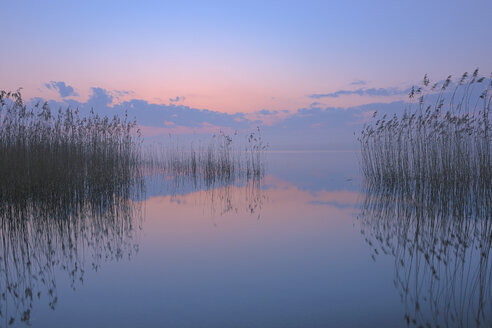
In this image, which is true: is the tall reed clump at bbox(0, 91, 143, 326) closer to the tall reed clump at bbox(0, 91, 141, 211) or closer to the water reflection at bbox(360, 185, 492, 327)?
the tall reed clump at bbox(0, 91, 141, 211)

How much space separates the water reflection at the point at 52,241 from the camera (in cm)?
239

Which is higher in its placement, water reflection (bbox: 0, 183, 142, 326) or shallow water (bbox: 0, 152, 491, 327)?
water reflection (bbox: 0, 183, 142, 326)

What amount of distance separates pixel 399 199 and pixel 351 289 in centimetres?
431

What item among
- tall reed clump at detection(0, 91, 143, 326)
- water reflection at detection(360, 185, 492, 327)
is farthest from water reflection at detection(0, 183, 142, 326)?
water reflection at detection(360, 185, 492, 327)

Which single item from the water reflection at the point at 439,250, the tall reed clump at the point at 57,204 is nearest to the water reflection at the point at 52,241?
the tall reed clump at the point at 57,204

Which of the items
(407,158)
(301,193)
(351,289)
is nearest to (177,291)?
(351,289)

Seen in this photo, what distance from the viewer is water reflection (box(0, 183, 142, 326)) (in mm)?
2387

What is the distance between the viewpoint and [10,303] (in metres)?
2.18

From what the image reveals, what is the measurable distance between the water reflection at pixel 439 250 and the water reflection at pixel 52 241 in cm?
279

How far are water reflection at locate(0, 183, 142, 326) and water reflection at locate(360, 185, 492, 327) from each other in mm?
2791

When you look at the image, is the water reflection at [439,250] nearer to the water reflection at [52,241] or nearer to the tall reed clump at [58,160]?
the water reflection at [52,241]

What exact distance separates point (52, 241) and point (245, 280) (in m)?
2.46

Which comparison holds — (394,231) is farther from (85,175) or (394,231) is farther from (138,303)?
(85,175)

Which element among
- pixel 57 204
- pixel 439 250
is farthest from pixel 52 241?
pixel 439 250
